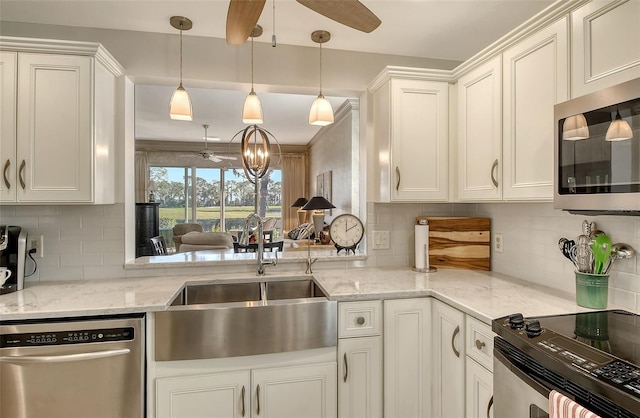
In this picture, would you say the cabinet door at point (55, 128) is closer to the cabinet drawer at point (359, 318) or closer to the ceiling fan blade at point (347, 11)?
the ceiling fan blade at point (347, 11)

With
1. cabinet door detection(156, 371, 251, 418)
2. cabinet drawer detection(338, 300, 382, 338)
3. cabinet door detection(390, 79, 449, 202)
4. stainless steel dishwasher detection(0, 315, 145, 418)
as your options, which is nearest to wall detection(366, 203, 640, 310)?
cabinet door detection(390, 79, 449, 202)

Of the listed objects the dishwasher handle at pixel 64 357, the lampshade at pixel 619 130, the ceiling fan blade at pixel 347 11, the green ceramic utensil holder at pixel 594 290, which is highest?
the ceiling fan blade at pixel 347 11

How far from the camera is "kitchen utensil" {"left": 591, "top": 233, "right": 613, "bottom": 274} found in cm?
142

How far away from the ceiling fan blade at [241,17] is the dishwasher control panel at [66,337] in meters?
1.31

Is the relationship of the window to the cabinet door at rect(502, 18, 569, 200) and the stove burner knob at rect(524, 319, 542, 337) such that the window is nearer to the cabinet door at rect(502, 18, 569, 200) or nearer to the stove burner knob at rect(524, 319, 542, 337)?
the cabinet door at rect(502, 18, 569, 200)

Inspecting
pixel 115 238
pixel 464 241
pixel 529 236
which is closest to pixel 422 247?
pixel 464 241

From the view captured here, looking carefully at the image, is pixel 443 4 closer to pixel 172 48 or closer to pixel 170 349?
pixel 172 48

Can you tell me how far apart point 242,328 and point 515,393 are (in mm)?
1088

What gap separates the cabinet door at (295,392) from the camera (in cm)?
159

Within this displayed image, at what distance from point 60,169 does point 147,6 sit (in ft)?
3.14

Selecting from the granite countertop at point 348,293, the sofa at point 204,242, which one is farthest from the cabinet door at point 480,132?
the sofa at point 204,242

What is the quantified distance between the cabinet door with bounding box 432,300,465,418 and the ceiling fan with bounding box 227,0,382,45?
1.30m

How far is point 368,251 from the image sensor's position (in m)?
2.39

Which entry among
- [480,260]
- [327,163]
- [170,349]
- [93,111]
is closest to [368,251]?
[480,260]
